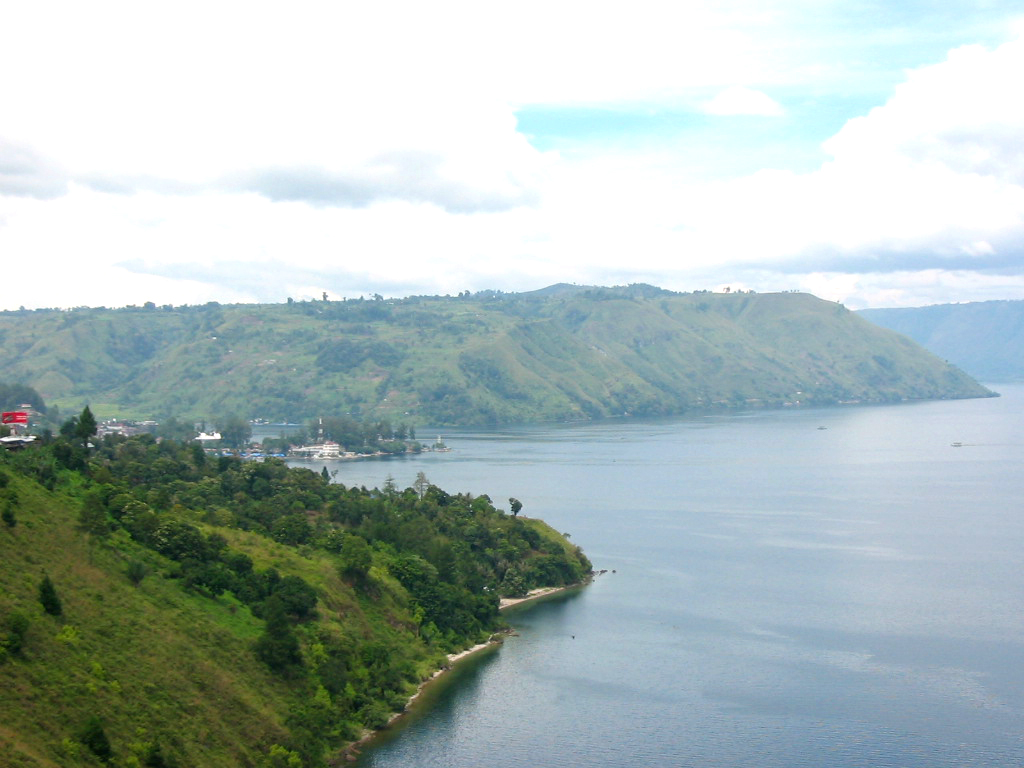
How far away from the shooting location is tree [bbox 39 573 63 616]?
44.3 m

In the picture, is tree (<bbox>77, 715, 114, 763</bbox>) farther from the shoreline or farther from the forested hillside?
the shoreline

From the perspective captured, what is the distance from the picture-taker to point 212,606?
184 feet

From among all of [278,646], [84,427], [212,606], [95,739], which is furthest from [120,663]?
[84,427]

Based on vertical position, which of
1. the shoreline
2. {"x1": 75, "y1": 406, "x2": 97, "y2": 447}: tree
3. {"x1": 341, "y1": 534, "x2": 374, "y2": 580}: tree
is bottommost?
the shoreline

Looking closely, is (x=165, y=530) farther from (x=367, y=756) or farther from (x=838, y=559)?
(x=838, y=559)

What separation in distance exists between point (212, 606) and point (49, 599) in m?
12.5

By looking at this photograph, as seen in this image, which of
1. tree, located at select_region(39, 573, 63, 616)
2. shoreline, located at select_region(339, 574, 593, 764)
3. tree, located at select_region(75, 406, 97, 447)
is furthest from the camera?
tree, located at select_region(75, 406, 97, 447)

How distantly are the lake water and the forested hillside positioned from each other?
4.20m

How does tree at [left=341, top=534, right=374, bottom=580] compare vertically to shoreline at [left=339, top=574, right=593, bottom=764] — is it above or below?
above

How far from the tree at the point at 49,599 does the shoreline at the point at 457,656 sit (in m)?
15.9

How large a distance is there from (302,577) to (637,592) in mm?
33174

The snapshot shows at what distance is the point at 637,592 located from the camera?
87.6 metres

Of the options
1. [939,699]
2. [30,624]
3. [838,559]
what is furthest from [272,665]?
[838,559]

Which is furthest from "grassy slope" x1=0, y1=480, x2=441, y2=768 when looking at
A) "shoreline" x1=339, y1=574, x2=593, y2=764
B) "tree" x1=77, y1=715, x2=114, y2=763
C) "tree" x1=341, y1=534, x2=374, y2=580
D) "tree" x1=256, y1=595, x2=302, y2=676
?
"tree" x1=341, y1=534, x2=374, y2=580
